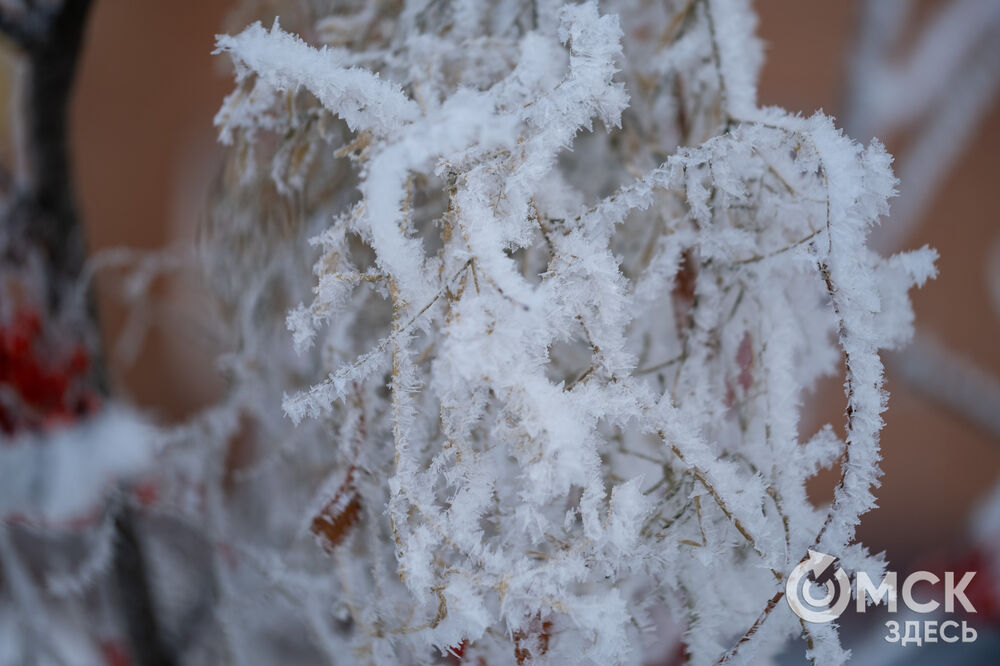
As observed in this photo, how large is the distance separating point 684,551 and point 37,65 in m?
0.22

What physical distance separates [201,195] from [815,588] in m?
0.54

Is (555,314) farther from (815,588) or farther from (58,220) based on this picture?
(58,220)

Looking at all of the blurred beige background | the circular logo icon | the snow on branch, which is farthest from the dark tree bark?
the blurred beige background

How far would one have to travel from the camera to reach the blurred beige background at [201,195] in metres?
0.55

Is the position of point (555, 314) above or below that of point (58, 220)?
below

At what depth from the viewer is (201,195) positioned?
0.55m

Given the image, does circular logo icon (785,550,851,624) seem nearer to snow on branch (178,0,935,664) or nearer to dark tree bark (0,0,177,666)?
snow on branch (178,0,935,664)

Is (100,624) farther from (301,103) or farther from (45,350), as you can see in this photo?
(301,103)

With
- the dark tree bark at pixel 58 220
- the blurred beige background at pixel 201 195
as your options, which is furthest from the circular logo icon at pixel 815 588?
the blurred beige background at pixel 201 195

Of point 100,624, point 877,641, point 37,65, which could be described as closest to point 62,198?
point 37,65

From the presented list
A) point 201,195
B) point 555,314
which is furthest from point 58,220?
point 201,195

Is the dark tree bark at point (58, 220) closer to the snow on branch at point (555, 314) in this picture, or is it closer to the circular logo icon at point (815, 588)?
the snow on branch at point (555, 314)

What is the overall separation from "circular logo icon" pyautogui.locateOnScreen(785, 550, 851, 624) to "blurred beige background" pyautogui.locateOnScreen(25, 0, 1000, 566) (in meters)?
0.44

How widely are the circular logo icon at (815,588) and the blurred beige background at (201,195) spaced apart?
17.2 inches
